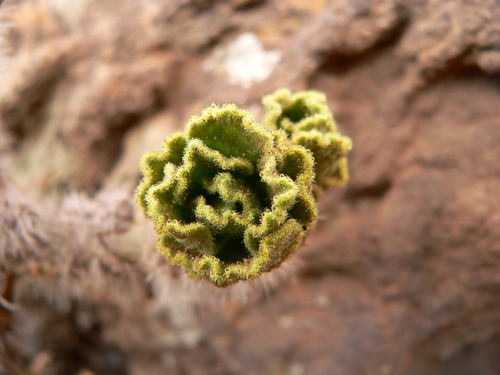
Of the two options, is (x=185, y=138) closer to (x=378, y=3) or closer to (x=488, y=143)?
(x=378, y=3)

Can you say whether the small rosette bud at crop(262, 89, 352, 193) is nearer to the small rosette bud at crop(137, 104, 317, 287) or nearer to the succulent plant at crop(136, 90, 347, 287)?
the succulent plant at crop(136, 90, 347, 287)

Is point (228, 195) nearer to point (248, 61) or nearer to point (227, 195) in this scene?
point (227, 195)

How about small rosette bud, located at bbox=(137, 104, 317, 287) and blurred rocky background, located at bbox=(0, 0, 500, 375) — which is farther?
blurred rocky background, located at bbox=(0, 0, 500, 375)

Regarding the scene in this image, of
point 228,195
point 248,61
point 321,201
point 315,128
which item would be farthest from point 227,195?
point 248,61

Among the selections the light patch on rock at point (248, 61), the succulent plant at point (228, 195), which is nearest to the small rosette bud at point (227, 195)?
the succulent plant at point (228, 195)

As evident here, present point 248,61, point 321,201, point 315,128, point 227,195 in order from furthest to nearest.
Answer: point 248,61, point 321,201, point 315,128, point 227,195

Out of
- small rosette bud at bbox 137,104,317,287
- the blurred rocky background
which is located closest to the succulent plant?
small rosette bud at bbox 137,104,317,287

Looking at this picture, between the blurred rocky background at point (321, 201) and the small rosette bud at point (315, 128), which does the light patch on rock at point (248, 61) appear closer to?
the blurred rocky background at point (321, 201)
